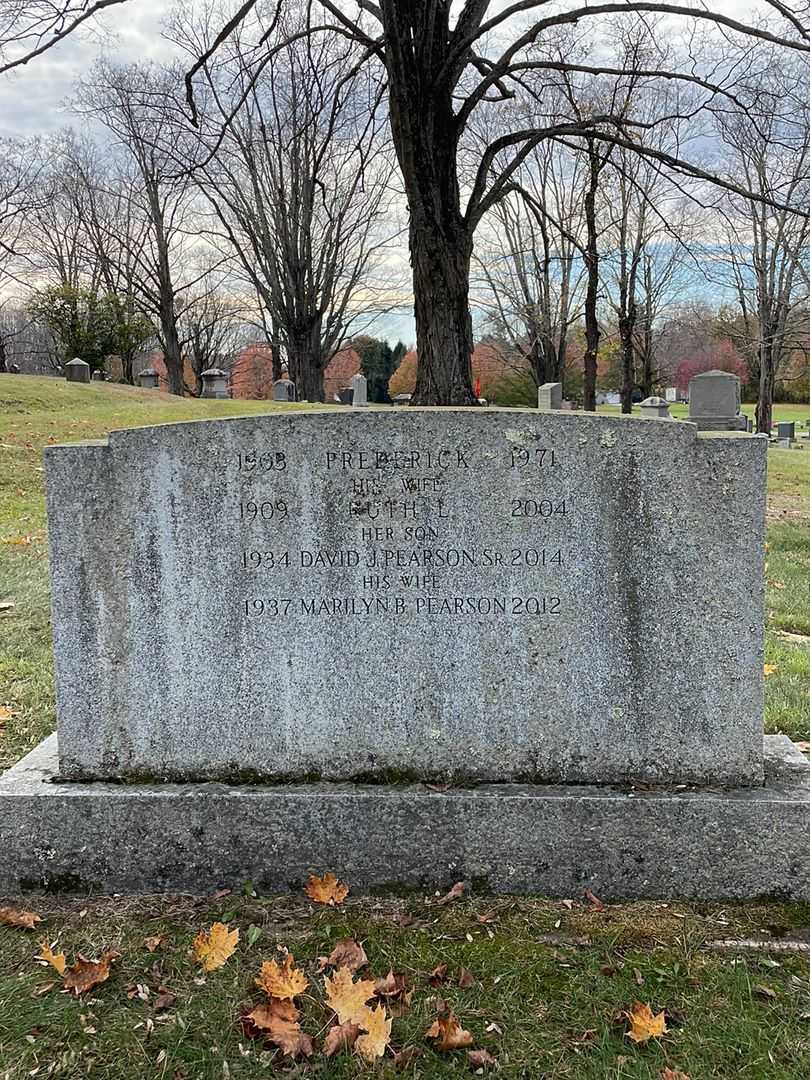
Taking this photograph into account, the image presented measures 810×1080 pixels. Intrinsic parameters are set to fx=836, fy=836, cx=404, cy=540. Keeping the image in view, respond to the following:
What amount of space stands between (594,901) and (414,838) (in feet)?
2.26

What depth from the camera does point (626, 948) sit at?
275 cm

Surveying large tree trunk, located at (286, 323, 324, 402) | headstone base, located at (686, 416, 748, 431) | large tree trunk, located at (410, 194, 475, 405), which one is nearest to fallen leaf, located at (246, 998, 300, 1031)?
large tree trunk, located at (410, 194, 475, 405)

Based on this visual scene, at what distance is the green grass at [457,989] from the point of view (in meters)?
2.26

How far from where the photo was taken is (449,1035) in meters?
2.31

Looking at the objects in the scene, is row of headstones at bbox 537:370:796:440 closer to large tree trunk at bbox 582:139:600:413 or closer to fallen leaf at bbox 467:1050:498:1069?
large tree trunk at bbox 582:139:600:413

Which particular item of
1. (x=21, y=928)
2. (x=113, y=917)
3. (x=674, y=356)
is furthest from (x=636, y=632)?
(x=674, y=356)

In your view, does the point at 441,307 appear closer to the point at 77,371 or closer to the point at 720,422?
the point at 720,422

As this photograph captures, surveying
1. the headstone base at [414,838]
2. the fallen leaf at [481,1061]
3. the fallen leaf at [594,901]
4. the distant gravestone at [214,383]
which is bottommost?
the fallen leaf at [594,901]

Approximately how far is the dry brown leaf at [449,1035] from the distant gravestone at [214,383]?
38.4 meters

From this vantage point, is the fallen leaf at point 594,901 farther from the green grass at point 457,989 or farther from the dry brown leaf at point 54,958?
the dry brown leaf at point 54,958

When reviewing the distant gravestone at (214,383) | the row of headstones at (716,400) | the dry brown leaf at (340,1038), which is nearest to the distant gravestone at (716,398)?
the row of headstones at (716,400)

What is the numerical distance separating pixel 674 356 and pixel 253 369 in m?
28.0

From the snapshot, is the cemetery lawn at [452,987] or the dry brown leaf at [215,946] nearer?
the cemetery lawn at [452,987]

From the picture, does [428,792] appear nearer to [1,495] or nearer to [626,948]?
[626,948]
